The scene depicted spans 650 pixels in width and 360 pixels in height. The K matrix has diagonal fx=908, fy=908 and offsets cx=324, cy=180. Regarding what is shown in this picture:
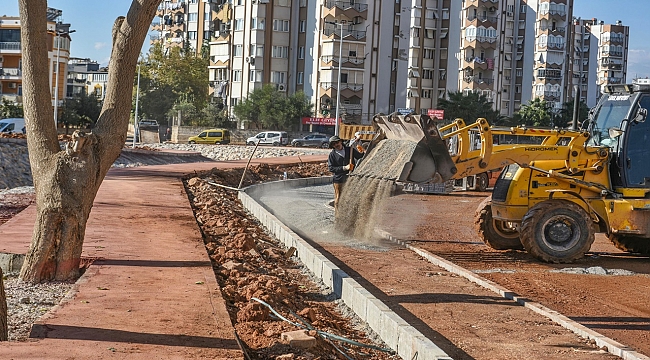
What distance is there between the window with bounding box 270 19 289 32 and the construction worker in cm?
6714

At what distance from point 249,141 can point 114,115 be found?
2385 inches

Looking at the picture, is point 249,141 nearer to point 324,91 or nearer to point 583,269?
point 324,91

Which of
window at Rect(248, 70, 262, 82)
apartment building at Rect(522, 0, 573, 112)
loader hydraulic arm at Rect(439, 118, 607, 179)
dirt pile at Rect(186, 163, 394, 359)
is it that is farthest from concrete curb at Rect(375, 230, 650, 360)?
apartment building at Rect(522, 0, 573, 112)

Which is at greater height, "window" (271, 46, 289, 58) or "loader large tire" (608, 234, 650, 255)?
"window" (271, 46, 289, 58)

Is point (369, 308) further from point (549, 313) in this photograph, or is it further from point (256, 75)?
point (256, 75)

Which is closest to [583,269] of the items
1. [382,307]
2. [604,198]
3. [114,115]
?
[604,198]

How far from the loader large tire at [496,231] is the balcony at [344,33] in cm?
6501

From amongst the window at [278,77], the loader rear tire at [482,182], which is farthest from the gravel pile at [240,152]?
the window at [278,77]

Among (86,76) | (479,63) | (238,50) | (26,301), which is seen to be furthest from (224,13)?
(26,301)

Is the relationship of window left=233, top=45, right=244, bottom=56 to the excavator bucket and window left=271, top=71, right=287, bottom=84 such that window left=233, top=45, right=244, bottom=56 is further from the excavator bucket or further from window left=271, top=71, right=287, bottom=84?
the excavator bucket

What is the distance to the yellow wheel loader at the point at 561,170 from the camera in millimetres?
14242

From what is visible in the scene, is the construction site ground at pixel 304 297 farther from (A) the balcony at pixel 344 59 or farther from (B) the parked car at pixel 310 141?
(A) the balcony at pixel 344 59

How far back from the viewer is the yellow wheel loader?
14.2 metres

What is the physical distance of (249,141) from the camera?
71.5 metres
